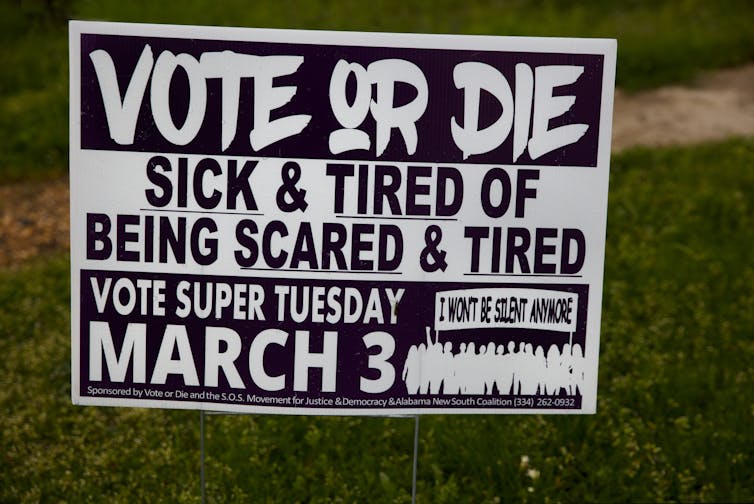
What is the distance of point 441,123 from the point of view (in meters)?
3.80

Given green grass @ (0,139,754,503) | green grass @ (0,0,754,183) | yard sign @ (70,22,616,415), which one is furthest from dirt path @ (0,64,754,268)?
yard sign @ (70,22,616,415)

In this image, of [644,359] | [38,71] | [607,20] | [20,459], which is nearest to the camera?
[20,459]

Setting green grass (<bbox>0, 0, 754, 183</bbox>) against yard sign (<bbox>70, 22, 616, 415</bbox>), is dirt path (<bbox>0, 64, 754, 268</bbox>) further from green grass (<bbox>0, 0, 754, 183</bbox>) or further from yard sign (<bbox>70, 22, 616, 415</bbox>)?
yard sign (<bbox>70, 22, 616, 415</bbox>)

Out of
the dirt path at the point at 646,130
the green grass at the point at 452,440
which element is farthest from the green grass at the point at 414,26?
the green grass at the point at 452,440

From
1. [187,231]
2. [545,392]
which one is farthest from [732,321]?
[187,231]

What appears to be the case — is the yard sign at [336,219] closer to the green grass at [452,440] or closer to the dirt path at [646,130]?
the green grass at [452,440]

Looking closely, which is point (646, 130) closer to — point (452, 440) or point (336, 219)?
point (452, 440)

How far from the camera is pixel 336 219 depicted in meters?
3.83

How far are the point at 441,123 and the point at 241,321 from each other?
3.63ft

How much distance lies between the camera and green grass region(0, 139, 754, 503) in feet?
17.1

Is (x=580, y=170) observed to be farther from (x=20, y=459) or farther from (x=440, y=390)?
(x=20, y=459)

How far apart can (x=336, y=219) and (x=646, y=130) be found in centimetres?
771

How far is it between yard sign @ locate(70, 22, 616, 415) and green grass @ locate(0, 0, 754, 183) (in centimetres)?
729

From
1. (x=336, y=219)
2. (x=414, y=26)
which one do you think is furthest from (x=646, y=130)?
(x=336, y=219)
